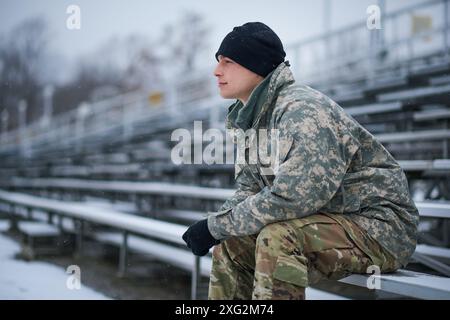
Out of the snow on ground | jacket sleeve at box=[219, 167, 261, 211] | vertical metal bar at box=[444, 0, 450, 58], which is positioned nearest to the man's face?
jacket sleeve at box=[219, 167, 261, 211]

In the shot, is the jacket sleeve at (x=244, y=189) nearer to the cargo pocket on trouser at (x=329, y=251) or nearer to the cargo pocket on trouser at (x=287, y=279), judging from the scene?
the cargo pocket on trouser at (x=329, y=251)

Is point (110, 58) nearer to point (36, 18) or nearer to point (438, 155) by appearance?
point (36, 18)

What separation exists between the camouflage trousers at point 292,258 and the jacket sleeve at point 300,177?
50 millimetres

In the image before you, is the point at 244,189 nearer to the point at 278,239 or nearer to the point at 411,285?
the point at 278,239

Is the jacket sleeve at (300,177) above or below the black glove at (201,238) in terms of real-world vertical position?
above

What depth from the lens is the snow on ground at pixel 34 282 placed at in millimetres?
3033

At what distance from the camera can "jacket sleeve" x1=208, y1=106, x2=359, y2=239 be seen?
156 centimetres

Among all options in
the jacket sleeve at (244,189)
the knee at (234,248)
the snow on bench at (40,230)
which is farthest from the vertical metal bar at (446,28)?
the knee at (234,248)

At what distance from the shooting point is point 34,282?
344 cm

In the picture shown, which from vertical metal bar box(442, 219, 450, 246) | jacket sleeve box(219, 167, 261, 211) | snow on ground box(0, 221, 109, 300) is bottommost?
snow on ground box(0, 221, 109, 300)

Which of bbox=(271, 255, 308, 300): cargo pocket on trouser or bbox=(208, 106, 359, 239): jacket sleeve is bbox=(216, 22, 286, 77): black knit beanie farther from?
bbox=(271, 255, 308, 300): cargo pocket on trouser

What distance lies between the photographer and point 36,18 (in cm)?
2230
